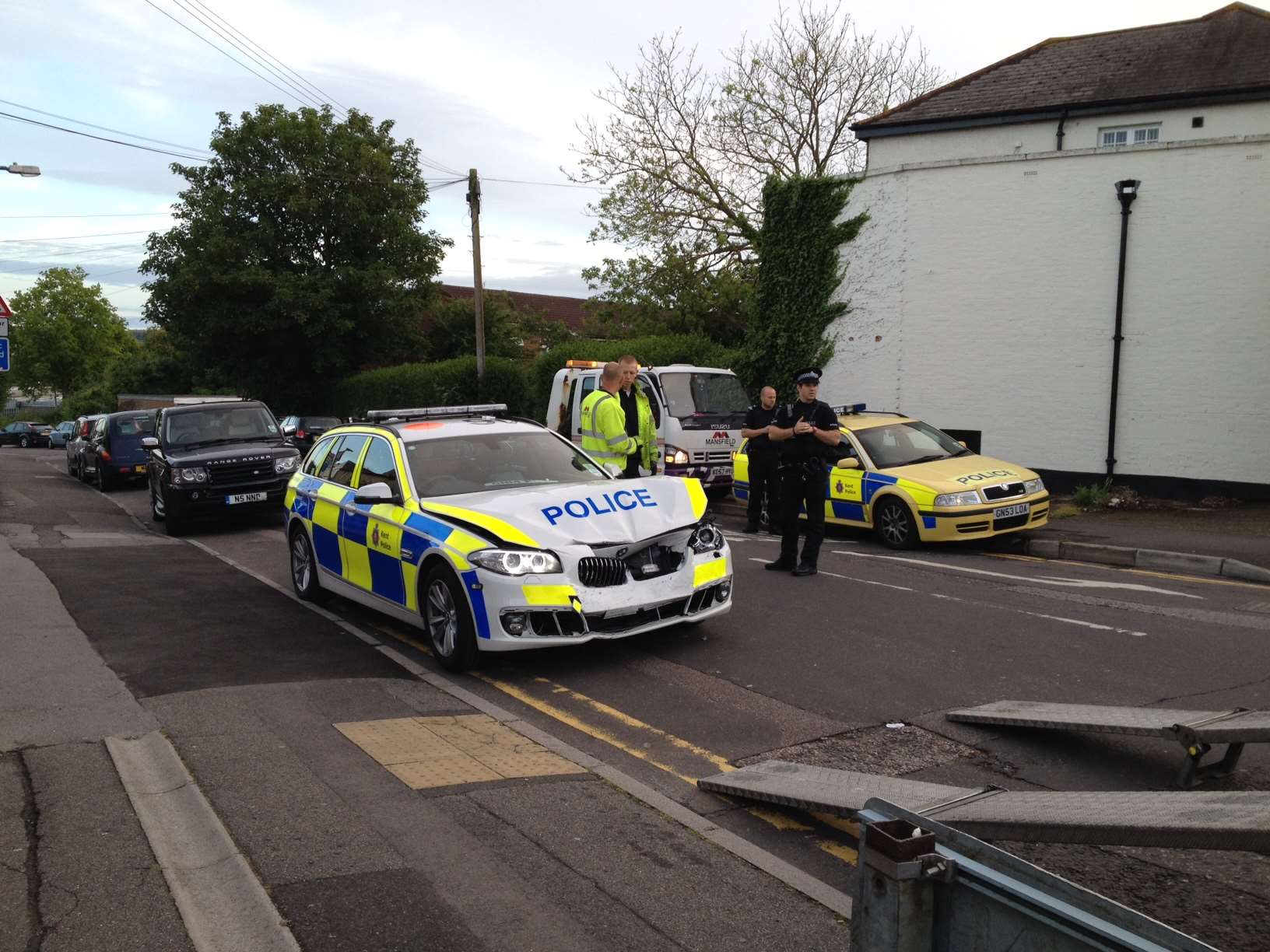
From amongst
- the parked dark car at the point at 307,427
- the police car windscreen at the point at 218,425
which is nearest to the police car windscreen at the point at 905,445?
the police car windscreen at the point at 218,425

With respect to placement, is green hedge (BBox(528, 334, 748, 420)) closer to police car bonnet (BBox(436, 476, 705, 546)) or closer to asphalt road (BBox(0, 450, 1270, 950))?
asphalt road (BBox(0, 450, 1270, 950))

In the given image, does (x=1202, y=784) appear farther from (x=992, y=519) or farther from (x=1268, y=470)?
(x=1268, y=470)

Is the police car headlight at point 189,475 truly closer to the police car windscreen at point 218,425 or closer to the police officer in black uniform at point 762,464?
the police car windscreen at point 218,425

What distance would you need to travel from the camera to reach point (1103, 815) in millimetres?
2916

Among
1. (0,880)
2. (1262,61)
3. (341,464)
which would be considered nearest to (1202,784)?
(0,880)

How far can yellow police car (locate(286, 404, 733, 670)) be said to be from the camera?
652 cm

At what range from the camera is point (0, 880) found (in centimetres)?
384

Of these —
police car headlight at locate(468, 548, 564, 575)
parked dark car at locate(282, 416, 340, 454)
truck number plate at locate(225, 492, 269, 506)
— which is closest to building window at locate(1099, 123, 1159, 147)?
truck number plate at locate(225, 492, 269, 506)

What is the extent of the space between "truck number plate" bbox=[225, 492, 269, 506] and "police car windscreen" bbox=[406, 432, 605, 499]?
786 cm

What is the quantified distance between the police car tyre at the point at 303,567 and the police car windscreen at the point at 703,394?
7.91m

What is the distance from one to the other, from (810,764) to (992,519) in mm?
7235

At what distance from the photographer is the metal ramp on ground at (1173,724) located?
4348mm

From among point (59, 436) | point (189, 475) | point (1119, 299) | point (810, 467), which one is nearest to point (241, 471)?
point (189, 475)

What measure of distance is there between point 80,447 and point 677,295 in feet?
54.3
